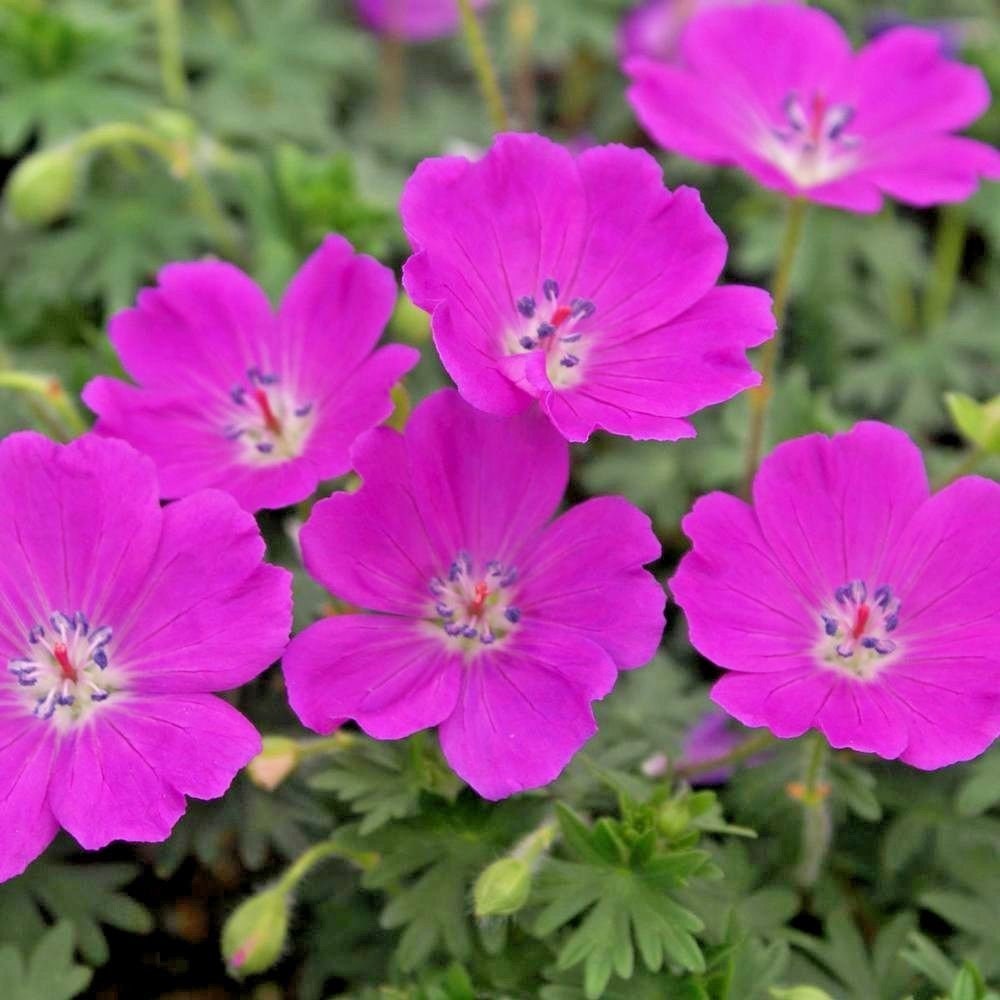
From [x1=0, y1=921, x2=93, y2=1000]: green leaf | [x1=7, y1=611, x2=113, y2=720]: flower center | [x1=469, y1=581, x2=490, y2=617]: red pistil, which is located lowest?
[x1=0, y1=921, x2=93, y2=1000]: green leaf

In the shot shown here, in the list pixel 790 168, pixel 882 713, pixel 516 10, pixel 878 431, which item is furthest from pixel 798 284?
pixel 882 713

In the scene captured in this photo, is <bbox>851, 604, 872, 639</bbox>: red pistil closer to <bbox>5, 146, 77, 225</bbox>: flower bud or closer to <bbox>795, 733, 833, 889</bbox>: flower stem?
<bbox>795, 733, 833, 889</bbox>: flower stem

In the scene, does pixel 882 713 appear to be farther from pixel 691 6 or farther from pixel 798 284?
pixel 691 6

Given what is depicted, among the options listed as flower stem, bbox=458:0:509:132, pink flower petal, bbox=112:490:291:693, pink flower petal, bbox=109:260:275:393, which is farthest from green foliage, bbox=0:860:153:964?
flower stem, bbox=458:0:509:132

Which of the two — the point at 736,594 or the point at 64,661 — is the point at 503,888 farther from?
the point at 64,661

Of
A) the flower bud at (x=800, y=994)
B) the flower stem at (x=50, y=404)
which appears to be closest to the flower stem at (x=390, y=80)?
the flower stem at (x=50, y=404)

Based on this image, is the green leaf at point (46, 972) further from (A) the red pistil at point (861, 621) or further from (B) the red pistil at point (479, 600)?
(A) the red pistil at point (861, 621)

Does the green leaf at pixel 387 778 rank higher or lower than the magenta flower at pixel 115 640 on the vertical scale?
lower

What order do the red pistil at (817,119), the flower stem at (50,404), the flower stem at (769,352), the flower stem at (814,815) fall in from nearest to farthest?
the flower stem at (814,815) < the flower stem at (50,404) < the flower stem at (769,352) < the red pistil at (817,119)
